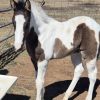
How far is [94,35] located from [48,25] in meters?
0.84

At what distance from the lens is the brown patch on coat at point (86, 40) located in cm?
564

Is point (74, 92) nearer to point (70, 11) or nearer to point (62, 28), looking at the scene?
point (62, 28)

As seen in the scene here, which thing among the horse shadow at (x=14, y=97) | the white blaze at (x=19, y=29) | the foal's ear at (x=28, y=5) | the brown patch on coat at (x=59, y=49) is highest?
the foal's ear at (x=28, y=5)

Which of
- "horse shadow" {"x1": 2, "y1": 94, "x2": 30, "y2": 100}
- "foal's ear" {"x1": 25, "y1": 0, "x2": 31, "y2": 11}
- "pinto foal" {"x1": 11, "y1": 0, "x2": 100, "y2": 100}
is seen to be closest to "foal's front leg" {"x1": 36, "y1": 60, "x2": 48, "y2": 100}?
"pinto foal" {"x1": 11, "y1": 0, "x2": 100, "y2": 100}

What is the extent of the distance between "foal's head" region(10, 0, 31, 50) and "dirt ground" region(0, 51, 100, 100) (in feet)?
5.56

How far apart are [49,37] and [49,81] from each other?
1866 mm

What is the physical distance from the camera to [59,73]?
7512 mm

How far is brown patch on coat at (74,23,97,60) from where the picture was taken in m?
5.64

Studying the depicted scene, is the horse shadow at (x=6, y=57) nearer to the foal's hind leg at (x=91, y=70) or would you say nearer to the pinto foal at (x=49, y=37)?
the pinto foal at (x=49, y=37)

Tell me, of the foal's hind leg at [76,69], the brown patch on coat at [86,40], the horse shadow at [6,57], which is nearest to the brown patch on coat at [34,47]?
the brown patch on coat at [86,40]

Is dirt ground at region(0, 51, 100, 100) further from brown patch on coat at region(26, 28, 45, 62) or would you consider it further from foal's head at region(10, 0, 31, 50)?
foal's head at region(10, 0, 31, 50)

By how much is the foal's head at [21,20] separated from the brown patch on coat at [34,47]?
326mm

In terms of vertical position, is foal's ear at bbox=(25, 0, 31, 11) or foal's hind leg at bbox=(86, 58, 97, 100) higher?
foal's ear at bbox=(25, 0, 31, 11)

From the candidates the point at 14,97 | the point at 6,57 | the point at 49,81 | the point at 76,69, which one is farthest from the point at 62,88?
the point at 6,57
